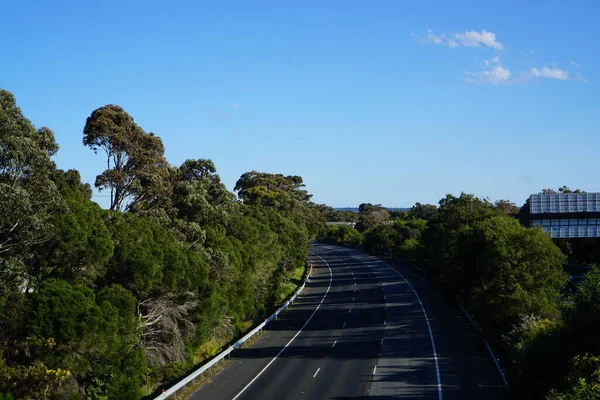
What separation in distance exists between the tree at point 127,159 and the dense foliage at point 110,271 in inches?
2.5

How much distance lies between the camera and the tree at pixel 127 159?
3300 cm

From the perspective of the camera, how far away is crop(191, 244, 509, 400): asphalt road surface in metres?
24.7

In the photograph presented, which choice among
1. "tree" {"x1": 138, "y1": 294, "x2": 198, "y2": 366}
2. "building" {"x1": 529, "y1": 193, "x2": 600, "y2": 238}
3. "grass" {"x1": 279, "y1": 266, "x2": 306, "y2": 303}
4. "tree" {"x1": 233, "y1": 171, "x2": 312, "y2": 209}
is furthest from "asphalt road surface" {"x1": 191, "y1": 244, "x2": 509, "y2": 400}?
"tree" {"x1": 233, "y1": 171, "x2": 312, "y2": 209}

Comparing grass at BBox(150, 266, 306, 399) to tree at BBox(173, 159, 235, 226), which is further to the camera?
tree at BBox(173, 159, 235, 226)

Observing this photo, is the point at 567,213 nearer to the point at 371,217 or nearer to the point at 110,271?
the point at 110,271

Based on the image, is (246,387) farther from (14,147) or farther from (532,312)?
(532,312)

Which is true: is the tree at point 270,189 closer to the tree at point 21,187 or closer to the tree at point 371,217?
the tree at point 371,217

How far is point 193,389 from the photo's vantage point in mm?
25844

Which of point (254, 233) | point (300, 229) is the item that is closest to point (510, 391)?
point (254, 233)

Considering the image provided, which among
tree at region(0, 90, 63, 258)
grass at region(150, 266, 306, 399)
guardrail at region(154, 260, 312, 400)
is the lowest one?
grass at region(150, 266, 306, 399)

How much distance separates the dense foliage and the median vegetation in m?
14.1

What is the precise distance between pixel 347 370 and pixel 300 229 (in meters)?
39.3

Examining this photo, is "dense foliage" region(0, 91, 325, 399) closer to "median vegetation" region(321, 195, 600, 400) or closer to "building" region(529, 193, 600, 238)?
"median vegetation" region(321, 195, 600, 400)

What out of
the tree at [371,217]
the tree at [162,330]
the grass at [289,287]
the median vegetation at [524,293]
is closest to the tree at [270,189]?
the grass at [289,287]
